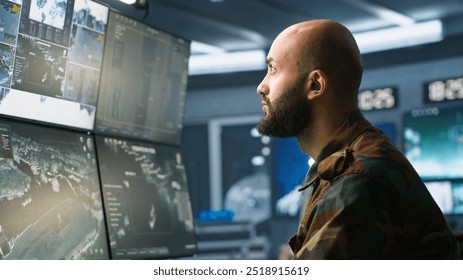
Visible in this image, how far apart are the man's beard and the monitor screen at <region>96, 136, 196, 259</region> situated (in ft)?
2.82

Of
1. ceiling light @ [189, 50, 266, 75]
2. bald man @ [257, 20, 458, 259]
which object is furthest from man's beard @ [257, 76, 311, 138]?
ceiling light @ [189, 50, 266, 75]

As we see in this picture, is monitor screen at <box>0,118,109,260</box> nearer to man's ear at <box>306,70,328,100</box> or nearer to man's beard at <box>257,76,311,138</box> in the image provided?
man's beard at <box>257,76,311,138</box>

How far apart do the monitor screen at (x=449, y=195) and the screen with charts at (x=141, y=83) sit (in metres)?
4.57

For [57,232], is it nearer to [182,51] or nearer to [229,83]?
[182,51]

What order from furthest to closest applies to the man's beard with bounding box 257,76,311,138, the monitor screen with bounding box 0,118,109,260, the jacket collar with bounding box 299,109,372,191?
1. the monitor screen with bounding box 0,118,109,260
2. the man's beard with bounding box 257,76,311,138
3. the jacket collar with bounding box 299,109,372,191

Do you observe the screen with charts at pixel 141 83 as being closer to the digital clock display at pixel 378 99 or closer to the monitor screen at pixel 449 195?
the monitor screen at pixel 449 195

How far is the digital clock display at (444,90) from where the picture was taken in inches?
278

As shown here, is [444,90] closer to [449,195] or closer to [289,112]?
[449,195]

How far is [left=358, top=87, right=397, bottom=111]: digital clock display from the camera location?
297 inches

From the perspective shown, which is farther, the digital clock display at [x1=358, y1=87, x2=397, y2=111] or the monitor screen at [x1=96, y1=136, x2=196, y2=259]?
the digital clock display at [x1=358, y1=87, x2=397, y2=111]

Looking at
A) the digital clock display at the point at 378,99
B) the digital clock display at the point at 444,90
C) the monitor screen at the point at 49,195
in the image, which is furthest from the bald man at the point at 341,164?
the digital clock display at the point at 378,99
